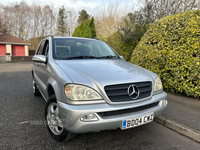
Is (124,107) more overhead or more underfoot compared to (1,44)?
more underfoot

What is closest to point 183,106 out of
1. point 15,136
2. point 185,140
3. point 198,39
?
point 185,140

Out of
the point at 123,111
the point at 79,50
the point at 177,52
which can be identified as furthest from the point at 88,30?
the point at 123,111

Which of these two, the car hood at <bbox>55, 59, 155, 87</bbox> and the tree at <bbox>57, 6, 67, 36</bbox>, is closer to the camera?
the car hood at <bbox>55, 59, 155, 87</bbox>

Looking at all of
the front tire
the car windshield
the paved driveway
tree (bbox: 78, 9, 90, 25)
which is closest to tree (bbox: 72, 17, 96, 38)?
the car windshield

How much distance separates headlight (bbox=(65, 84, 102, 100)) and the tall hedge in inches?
126

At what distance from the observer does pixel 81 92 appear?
74.1 inches

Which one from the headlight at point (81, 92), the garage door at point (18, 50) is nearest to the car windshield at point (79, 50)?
the headlight at point (81, 92)

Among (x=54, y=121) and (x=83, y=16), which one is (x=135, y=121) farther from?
(x=83, y=16)

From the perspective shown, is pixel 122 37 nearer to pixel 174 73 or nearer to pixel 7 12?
pixel 174 73

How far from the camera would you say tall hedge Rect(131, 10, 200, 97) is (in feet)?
12.9

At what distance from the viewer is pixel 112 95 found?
1926 mm

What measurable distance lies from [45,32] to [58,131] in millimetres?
37767

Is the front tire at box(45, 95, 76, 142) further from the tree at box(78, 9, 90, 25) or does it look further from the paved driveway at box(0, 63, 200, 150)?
the tree at box(78, 9, 90, 25)

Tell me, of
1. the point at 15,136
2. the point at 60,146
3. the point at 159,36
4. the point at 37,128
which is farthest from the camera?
the point at 159,36
